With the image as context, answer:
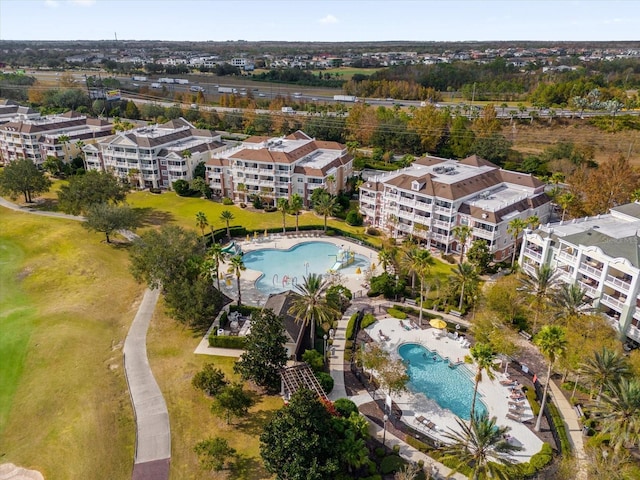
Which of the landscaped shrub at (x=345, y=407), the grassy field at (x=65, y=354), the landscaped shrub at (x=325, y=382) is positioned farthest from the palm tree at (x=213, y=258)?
the landscaped shrub at (x=345, y=407)

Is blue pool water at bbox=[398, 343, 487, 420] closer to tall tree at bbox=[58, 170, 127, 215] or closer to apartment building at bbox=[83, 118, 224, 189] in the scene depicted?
tall tree at bbox=[58, 170, 127, 215]

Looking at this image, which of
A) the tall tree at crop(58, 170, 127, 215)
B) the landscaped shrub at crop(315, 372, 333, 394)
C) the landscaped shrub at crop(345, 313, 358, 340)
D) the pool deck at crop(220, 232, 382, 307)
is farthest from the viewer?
the tall tree at crop(58, 170, 127, 215)

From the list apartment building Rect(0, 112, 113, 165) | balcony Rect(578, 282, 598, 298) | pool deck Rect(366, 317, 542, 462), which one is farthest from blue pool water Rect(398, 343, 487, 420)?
apartment building Rect(0, 112, 113, 165)

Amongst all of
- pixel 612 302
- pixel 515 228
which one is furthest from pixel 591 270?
pixel 515 228

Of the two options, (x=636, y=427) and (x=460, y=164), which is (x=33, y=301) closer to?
(x=636, y=427)

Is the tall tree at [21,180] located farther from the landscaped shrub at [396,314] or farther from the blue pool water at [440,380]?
the blue pool water at [440,380]

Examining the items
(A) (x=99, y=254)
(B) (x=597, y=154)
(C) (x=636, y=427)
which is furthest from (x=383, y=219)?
→ (B) (x=597, y=154)
